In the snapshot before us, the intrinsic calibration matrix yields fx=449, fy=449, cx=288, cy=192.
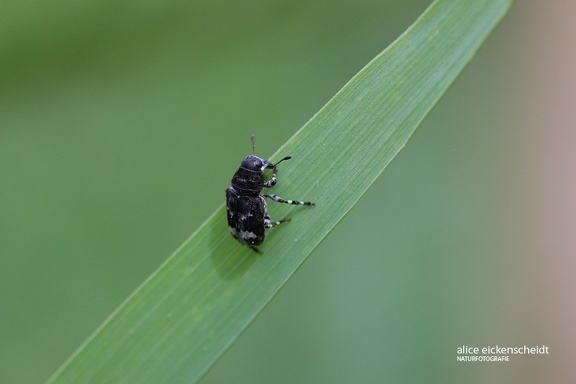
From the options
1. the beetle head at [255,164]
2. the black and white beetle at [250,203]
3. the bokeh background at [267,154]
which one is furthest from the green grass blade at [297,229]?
the bokeh background at [267,154]

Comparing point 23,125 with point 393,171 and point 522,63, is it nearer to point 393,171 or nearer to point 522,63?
point 393,171

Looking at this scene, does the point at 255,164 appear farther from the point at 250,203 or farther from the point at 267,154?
the point at 267,154

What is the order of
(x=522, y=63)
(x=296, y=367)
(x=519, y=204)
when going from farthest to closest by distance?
1. (x=522, y=63)
2. (x=519, y=204)
3. (x=296, y=367)

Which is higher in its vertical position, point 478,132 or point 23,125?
point 478,132

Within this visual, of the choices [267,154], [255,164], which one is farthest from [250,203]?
[267,154]

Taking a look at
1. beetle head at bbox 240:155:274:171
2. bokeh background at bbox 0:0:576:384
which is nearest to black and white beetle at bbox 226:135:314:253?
beetle head at bbox 240:155:274:171

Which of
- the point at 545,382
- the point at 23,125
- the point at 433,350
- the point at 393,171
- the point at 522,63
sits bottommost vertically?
the point at 23,125

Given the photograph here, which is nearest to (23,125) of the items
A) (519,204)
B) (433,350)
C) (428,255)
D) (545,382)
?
(428,255)
